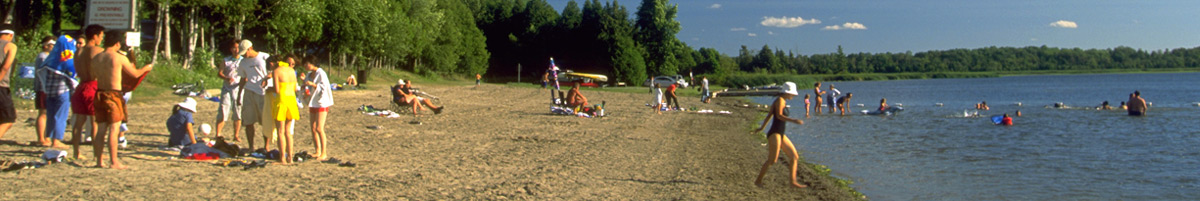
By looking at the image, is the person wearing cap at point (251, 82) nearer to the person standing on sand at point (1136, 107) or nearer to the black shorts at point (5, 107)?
the black shorts at point (5, 107)

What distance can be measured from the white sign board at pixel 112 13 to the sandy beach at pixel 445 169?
1.40m

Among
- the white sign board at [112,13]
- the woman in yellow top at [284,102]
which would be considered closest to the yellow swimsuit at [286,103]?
the woman in yellow top at [284,102]

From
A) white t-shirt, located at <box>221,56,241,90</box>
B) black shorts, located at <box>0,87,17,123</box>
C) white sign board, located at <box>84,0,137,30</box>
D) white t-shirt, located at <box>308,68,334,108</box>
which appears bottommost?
black shorts, located at <box>0,87,17,123</box>

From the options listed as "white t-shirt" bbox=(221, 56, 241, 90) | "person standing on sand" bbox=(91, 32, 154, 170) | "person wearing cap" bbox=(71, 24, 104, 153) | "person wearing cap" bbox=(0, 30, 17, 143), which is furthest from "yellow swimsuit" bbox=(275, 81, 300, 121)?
"person wearing cap" bbox=(0, 30, 17, 143)

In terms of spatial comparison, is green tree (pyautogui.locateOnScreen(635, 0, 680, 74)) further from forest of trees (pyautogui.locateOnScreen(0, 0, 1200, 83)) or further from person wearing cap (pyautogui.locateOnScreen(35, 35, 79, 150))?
person wearing cap (pyautogui.locateOnScreen(35, 35, 79, 150))

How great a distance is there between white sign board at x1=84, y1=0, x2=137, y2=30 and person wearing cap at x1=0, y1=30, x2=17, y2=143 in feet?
6.57

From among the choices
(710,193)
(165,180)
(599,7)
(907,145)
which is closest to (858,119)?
(907,145)

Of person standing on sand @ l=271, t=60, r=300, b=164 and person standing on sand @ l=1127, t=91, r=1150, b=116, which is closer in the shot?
person standing on sand @ l=271, t=60, r=300, b=164

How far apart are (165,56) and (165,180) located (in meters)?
22.7

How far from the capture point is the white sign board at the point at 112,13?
10.2m

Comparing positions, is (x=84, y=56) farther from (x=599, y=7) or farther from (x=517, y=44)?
(x=517, y=44)

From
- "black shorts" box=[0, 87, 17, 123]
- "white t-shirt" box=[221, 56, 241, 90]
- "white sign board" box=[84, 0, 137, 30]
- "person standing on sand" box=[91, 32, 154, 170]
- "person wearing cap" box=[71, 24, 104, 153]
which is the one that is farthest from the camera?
"white sign board" box=[84, 0, 137, 30]

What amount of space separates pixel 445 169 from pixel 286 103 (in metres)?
1.84

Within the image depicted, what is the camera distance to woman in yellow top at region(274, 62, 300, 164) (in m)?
8.17
